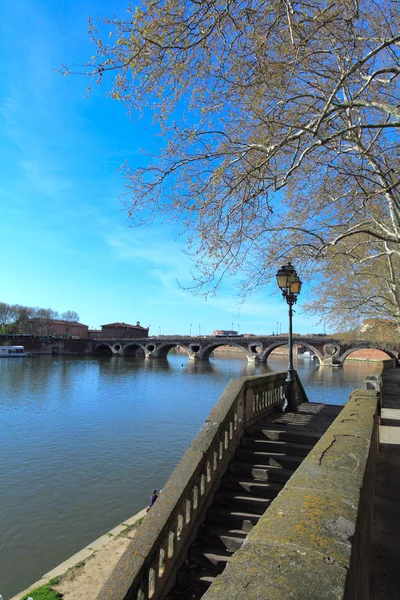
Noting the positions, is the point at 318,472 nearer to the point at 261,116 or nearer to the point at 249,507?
the point at 249,507

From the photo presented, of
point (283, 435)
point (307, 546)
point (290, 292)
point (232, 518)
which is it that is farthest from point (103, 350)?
point (307, 546)

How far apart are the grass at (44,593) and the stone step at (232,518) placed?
11.1 feet

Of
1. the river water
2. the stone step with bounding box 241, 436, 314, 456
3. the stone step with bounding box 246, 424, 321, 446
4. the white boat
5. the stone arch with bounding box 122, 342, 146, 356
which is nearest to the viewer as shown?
the stone step with bounding box 241, 436, 314, 456

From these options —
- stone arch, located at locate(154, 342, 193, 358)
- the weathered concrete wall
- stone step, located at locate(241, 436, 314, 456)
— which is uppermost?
the weathered concrete wall

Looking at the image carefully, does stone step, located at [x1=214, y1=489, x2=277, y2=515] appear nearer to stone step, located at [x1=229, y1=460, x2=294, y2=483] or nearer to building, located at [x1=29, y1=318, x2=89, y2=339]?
stone step, located at [x1=229, y1=460, x2=294, y2=483]

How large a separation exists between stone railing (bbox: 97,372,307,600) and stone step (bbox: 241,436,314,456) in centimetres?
21

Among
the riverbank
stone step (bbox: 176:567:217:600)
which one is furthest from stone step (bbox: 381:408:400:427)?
stone step (bbox: 176:567:217:600)

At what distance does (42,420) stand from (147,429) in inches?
265

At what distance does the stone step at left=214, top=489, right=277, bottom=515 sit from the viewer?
5.28m

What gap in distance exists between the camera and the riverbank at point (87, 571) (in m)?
6.68

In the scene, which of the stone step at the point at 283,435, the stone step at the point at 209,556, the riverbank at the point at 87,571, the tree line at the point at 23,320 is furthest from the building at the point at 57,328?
the stone step at the point at 209,556

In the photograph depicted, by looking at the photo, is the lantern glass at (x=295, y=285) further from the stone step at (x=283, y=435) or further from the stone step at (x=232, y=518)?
the stone step at (x=232, y=518)

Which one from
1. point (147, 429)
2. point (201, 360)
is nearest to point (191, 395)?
point (147, 429)

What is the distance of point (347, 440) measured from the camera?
11.7 feet
